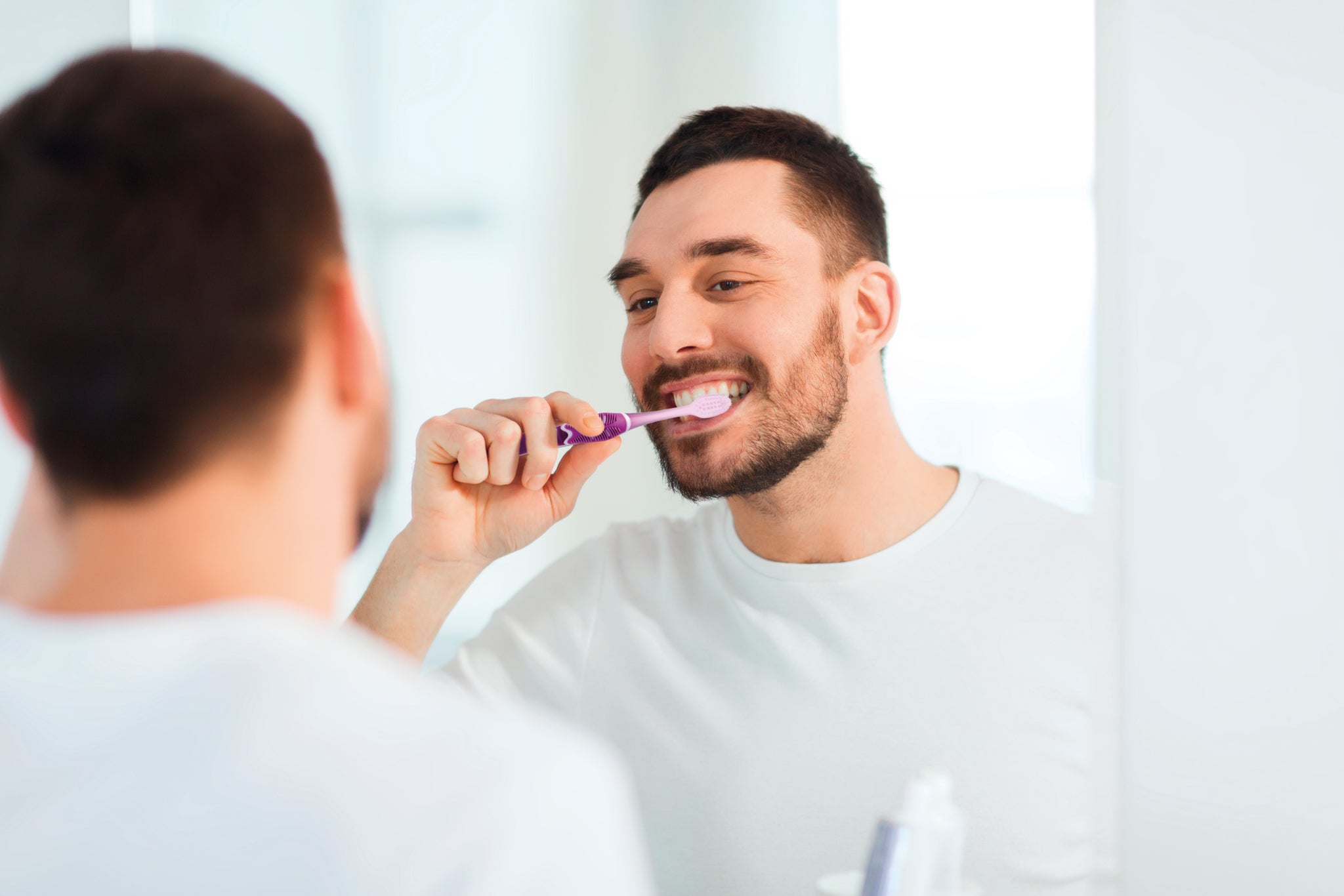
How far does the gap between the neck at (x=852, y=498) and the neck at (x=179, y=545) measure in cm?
68

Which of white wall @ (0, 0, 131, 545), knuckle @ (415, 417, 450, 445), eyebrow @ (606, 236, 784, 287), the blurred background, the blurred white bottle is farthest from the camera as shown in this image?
white wall @ (0, 0, 131, 545)

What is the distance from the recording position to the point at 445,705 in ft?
1.19

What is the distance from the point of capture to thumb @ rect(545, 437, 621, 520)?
3.22 feet

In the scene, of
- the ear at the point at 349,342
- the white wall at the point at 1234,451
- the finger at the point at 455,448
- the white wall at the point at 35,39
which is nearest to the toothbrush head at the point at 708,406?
the finger at the point at 455,448

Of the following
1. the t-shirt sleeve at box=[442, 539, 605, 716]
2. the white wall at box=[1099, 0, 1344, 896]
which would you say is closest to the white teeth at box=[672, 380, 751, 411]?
the t-shirt sleeve at box=[442, 539, 605, 716]

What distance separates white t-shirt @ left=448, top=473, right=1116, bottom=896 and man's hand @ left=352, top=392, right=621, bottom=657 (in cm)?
12

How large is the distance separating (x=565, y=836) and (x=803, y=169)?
816 mm

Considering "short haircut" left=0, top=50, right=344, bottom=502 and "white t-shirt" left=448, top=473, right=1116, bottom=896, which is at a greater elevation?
"short haircut" left=0, top=50, right=344, bottom=502

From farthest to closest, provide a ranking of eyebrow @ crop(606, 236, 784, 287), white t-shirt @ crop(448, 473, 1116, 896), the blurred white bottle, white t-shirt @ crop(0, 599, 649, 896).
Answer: eyebrow @ crop(606, 236, 784, 287) → white t-shirt @ crop(448, 473, 1116, 896) → the blurred white bottle → white t-shirt @ crop(0, 599, 649, 896)

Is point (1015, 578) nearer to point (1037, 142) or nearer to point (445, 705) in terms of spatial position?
point (1037, 142)

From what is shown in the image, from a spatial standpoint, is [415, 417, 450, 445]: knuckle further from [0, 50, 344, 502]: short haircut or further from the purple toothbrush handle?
[0, 50, 344, 502]: short haircut

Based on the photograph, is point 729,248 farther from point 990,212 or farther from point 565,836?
point 565,836

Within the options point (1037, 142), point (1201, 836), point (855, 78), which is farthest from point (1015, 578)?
point (855, 78)

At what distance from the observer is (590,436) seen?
906mm
